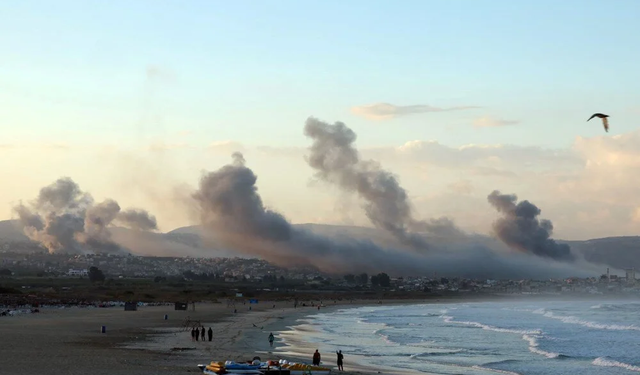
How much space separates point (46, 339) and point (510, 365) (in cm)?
3467

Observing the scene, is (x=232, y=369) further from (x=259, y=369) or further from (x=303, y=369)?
(x=303, y=369)

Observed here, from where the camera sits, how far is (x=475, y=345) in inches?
3019

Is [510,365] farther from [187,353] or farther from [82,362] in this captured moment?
[82,362]

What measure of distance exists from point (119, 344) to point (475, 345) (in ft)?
104

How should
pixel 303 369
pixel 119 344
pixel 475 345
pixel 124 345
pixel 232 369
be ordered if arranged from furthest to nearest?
pixel 475 345, pixel 119 344, pixel 124 345, pixel 303 369, pixel 232 369

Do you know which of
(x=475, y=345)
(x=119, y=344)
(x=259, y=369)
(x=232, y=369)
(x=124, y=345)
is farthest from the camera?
(x=475, y=345)

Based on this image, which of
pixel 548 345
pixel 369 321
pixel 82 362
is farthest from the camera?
pixel 369 321

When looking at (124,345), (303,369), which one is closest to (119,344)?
(124,345)

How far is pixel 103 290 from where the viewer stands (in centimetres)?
18662

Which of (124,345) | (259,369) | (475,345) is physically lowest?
(475,345)

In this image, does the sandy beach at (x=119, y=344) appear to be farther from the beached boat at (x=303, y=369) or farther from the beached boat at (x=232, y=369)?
the beached boat at (x=303, y=369)

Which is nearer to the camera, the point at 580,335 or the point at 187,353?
the point at 187,353

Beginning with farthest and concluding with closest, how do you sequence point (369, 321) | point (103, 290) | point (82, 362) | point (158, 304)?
point (103, 290)
point (158, 304)
point (369, 321)
point (82, 362)

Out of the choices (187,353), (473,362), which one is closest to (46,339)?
(187,353)
